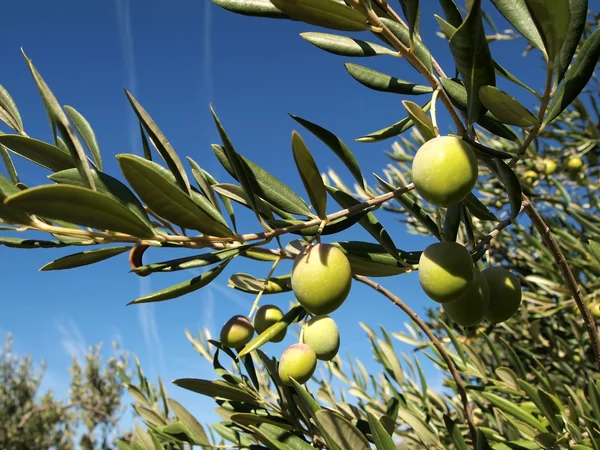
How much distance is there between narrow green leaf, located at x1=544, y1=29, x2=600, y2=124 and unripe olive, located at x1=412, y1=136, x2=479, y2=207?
17 centimetres

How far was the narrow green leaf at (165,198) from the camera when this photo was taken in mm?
781

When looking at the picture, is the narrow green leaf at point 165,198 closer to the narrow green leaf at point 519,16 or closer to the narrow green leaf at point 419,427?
the narrow green leaf at point 519,16

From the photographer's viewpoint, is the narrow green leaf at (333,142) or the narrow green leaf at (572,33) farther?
the narrow green leaf at (333,142)

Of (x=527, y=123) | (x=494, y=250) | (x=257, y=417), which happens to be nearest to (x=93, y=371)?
(x=494, y=250)

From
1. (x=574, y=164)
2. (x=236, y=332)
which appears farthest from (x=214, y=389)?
(x=574, y=164)

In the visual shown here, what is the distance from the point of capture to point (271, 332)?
1.09 m

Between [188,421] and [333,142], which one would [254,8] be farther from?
[188,421]

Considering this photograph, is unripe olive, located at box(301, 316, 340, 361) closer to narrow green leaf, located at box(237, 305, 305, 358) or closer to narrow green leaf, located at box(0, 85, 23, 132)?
narrow green leaf, located at box(237, 305, 305, 358)

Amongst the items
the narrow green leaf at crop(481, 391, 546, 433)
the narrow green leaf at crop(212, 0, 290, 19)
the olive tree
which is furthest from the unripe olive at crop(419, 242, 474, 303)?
the narrow green leaf at crop(481, 391, 546, 433)

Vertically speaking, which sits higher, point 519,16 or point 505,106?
point 519,16

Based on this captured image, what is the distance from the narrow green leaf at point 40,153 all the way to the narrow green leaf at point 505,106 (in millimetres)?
737

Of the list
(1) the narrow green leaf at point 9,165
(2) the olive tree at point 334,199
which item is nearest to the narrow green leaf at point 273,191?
(2) the olive tree at point 334,199

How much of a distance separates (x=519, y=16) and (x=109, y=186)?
74 centimetres

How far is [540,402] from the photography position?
1553 mm
